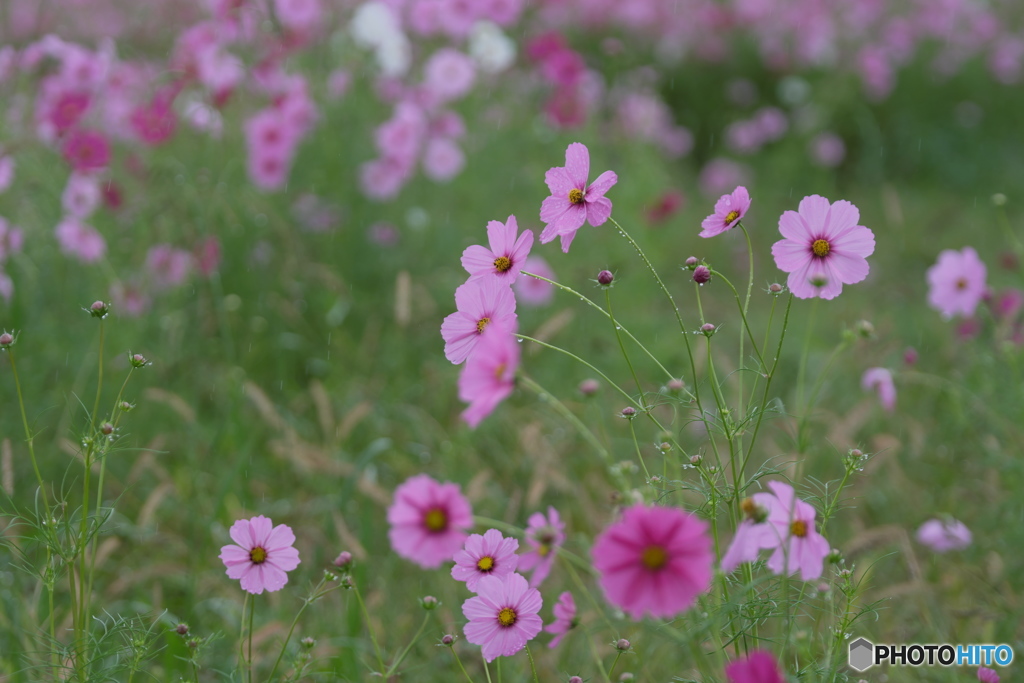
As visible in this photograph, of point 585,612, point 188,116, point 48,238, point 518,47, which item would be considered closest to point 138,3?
point 518,47

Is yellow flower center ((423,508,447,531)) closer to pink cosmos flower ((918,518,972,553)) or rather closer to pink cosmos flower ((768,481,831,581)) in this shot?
pink cosmos flower ((768,481,831,581))

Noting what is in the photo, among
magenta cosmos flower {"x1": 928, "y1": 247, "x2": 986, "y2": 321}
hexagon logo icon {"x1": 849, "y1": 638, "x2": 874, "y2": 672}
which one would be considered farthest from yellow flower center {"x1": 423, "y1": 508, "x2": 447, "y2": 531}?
magenta cosmos flower {"x1": 928, "y1": 247, "x2": 986, "y2": 321}

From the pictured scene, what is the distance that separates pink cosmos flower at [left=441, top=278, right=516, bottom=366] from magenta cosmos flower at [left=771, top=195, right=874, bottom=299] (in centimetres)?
32

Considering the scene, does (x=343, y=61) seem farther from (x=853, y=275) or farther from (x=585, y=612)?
(x=853, y=275)

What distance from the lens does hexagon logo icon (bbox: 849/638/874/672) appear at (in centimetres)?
131

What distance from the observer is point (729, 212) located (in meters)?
0.99

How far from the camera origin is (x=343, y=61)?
3.46 metres

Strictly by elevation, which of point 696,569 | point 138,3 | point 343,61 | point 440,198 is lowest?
point 696,569

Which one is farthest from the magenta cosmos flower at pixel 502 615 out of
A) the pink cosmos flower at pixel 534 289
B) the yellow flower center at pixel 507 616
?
the pink cosmos flower at pixel 534 289

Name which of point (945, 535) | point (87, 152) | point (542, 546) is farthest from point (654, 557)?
point (87, 152)

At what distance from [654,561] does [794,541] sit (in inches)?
9.7

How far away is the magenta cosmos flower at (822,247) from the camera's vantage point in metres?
0.95

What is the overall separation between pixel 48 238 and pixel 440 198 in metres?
1.47

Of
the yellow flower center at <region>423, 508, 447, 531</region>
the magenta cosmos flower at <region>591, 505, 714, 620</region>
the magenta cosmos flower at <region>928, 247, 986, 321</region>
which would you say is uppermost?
the magenta cosmos flower at <region>928, 247, 986, 321</region>
